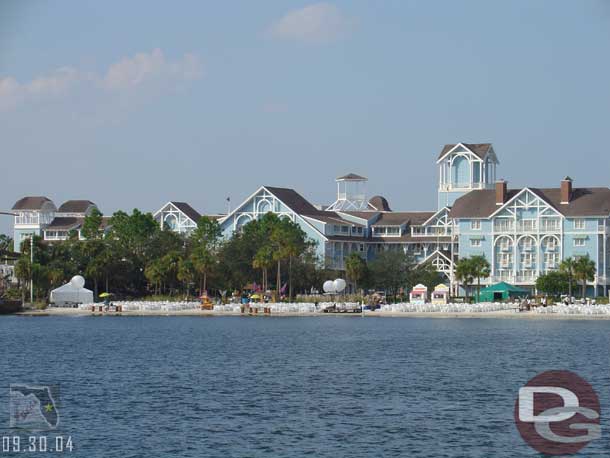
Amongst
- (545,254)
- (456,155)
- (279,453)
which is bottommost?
(279,453)

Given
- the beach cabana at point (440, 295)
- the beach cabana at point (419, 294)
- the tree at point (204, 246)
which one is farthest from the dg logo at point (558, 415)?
the tree at point (204, 246)

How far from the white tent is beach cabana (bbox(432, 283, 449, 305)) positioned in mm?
33199

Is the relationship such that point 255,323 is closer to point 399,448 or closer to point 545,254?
point 545,254

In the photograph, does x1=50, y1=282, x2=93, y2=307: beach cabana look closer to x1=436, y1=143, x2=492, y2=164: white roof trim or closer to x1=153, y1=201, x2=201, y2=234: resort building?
x1=153, y1=201, x2=201, y2=234: resort building

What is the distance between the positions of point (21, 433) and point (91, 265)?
8932cm

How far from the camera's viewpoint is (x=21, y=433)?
36.7 meters

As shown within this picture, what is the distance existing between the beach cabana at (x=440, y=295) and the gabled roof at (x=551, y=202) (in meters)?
13.7

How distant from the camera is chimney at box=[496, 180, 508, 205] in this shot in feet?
433

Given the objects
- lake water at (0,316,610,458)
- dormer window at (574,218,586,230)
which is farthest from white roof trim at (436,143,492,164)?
lake water at (0,316,610,458)

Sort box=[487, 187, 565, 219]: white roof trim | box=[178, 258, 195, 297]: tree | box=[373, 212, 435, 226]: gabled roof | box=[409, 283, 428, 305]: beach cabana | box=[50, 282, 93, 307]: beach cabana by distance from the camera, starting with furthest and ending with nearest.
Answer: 1. box=[373, 212, 435, 226]: gabled roof
2. box=[487, 187, 565, 219]: white roof trim
3. box=[178, 258, 195, 297]: tree
4. box=[409, 283, 428, 305]: beach cabana
5. box=[50, 282, 93, 307]: beach cabana

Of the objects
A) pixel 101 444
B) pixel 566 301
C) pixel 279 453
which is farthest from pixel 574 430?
pixel 566 301

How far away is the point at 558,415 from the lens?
4041 centimetres

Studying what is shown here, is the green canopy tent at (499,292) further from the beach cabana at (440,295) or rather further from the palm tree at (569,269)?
the palm tree at (569,269)

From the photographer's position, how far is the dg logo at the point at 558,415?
36.1 metres
